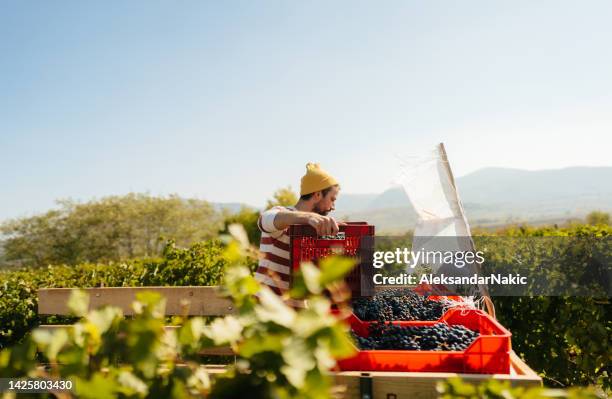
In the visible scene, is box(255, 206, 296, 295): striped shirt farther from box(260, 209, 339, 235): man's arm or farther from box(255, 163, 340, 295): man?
box(260, 209, 339, 235): man's arm

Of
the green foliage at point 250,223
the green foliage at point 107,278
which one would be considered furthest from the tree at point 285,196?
the green foliage at point 107,278

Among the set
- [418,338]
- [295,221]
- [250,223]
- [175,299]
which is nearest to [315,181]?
[295,221]

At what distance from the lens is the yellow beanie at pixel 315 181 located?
373cm

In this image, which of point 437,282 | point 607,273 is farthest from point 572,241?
point 437,282

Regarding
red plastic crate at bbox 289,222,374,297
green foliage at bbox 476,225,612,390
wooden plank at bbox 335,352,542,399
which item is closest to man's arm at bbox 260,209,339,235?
red plastic crate at bbox 289,222,374,297

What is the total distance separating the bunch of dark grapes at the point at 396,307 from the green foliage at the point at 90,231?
26968mm

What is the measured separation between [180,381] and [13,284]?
5646 millimetres

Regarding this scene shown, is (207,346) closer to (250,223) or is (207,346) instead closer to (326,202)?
(326,202)

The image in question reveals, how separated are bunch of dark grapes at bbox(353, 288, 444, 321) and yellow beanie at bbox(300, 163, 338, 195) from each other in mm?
871

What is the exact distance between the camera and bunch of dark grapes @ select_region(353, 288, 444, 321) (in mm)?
2984

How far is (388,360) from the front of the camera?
2.27 m

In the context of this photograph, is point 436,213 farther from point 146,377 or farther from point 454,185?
point 146,377

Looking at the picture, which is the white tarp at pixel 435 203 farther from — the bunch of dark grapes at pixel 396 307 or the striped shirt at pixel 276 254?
the striped shirt at pixel 276 254

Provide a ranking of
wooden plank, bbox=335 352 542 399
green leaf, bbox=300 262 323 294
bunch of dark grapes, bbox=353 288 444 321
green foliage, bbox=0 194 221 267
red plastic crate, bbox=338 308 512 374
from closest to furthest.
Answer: green leaf, bbox=300 262 323 294
wooden plank, bbox=335 352 542 399
red plastic crate, bbox=338 308 512 374
bunch of dark grapes, bbox=353 288 444 321
green foliage, bbox=0 194 221 267
